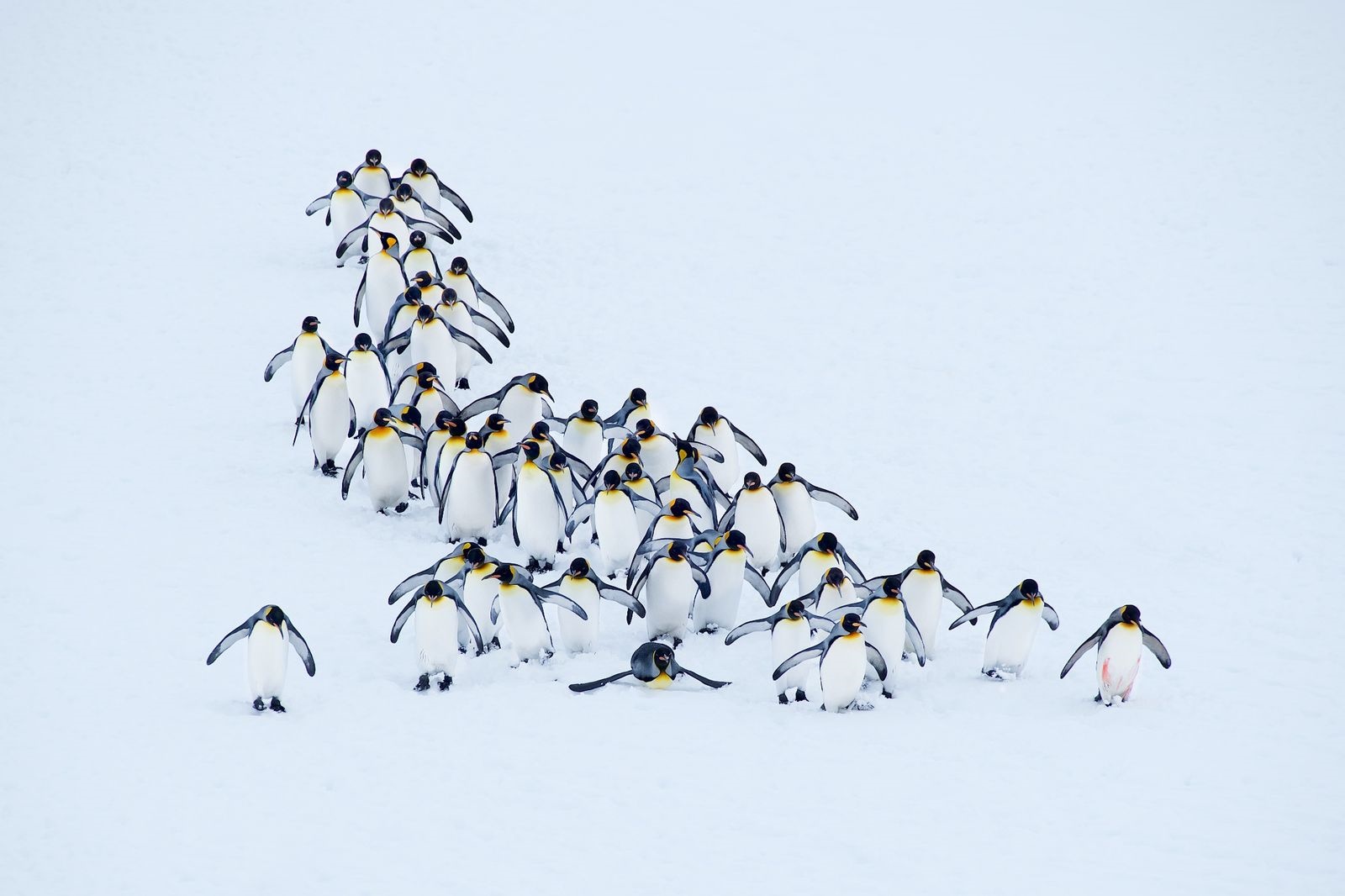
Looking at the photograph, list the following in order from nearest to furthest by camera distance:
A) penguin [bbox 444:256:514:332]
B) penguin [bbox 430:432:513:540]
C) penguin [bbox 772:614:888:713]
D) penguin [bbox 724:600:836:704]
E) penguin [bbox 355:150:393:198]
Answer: penguin [bbox 772:614:888:713] → penguin [bbox 724:600:836:704] → penguin [bbox 430:432:513:540] → penguin [bbox 444:256:514:332] → penguin [bbox 355:150:393:198]

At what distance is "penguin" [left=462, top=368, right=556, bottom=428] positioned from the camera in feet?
33.7

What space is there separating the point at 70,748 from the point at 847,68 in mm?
15089

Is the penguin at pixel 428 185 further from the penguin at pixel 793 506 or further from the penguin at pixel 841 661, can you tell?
the penguin at pixel 841 661

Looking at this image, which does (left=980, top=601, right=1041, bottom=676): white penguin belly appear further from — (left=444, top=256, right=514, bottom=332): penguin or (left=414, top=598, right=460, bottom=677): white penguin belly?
(left=444, top=256, right=514, bottom=332): penguin

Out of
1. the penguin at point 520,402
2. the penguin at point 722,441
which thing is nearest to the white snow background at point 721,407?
the penguin at point 722,441

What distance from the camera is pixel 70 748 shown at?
6.93 meters

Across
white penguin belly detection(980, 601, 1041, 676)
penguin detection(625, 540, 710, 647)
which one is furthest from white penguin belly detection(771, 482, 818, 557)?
white penguin belly detection(980, 601, 1041, 676)

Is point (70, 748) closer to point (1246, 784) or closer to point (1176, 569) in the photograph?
point (1246, 784)

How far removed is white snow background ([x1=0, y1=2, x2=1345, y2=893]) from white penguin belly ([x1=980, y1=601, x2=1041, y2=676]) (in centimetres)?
18

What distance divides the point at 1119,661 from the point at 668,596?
259cm

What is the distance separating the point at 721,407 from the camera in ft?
38.4

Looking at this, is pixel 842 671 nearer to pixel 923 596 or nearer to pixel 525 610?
pixel 923 596

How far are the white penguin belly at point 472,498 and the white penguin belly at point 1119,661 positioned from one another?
13.1 ft

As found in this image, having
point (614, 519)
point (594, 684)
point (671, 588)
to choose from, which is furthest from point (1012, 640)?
point (614, 519)
